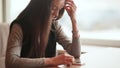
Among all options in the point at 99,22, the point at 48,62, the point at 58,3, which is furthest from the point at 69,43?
the point at 99,22

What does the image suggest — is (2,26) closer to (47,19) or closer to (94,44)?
(47,19)

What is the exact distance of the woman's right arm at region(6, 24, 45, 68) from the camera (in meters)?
1.16

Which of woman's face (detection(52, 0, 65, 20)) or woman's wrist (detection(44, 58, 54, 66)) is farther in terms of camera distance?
woman's face (detection(52, 0, 65, 20))

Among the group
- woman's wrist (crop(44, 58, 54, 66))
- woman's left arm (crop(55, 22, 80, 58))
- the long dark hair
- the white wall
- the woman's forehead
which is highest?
the white wall

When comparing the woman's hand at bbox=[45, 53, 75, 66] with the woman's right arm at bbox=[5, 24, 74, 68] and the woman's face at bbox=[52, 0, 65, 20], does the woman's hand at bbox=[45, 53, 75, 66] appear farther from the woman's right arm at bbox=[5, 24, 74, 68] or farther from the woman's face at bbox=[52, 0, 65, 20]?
the woman's face at bbox=[52, 0, 65, 20]

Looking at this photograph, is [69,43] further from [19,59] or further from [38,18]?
[19,59]

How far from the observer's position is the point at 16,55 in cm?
121

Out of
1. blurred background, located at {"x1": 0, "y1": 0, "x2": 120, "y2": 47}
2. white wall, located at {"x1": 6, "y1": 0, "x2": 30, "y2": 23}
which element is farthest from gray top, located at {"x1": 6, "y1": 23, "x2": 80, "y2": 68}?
white wall, located at {"x1": 6, "y1": 0, "x2": 30, "y2": 23}

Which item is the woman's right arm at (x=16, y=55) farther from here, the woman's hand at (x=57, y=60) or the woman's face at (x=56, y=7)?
the woman's face at (x=56, y=7)

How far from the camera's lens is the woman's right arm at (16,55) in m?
1.16

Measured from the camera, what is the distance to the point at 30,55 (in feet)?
4.37

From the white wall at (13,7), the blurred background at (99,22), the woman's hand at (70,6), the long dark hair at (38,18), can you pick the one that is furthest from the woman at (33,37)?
the white wall at (13,7)

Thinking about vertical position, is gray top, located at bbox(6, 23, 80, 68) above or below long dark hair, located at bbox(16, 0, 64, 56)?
below

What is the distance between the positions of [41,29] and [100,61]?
0.41 metres
